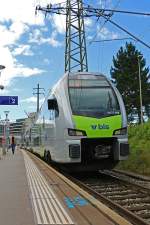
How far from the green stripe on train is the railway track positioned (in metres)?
1.58

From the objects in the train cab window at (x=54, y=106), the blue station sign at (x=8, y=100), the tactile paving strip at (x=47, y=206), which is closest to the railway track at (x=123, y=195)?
the tactile paving strip at (x=47, y=206)

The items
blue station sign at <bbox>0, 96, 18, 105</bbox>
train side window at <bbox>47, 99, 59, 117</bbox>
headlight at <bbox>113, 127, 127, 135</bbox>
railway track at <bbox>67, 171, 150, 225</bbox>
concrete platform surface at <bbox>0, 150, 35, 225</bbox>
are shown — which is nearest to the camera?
concrete platform surface at <bbox>0, 150, 35, 225</bbox>

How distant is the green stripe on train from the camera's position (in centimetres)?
1706

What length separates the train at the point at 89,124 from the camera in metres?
17.1

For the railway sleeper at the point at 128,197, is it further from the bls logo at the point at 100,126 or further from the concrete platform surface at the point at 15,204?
the bls logo at the point at 100,126

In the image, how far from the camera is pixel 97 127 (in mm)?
17125

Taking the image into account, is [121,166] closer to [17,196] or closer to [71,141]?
[71,141]

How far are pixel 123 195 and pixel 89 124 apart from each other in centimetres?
384

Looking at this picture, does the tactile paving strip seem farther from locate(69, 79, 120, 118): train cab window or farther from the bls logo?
locate(69, 79, 120, 118): train cab window

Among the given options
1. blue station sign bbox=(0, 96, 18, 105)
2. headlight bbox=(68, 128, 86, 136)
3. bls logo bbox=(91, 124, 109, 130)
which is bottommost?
headlight bbox=(68, 128, 86, 136)

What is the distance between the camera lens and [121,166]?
2392 centimetres

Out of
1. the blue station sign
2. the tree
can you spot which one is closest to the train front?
the blue station sign

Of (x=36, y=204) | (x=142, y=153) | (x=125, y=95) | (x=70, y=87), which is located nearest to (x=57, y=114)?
(x=70, y=87)

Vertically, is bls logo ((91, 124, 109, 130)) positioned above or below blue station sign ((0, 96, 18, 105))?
below
